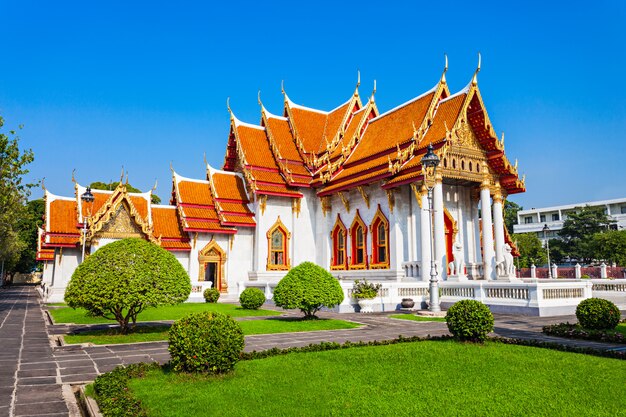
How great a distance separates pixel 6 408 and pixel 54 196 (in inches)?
946

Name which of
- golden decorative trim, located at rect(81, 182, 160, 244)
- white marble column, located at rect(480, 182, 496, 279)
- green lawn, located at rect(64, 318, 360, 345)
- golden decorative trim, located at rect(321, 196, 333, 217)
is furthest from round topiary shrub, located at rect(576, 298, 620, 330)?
golden decorative trim, located at rect(81, 182, 160, 244)

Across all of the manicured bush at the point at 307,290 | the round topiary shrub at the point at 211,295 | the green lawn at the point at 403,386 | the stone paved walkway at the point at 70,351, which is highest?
the manicured bush at the point at 307,290

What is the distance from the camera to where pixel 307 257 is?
93.1 ft

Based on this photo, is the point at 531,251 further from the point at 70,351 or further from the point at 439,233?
the point at 70,351

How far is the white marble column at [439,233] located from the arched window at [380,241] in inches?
116

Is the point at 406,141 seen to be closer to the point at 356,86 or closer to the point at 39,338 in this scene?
the point at 356,86

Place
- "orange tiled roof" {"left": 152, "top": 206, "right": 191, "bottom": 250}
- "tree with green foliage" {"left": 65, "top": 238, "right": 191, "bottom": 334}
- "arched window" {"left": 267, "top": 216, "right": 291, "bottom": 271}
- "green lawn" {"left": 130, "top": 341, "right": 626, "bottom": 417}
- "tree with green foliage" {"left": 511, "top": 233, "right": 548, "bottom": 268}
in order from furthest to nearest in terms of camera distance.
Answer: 1. "tree with green foliage" {"left": 511, "top": 233, "right": 548, "bottom": 268}
2. "arched window" {"left": 267, "top": 216, "right": 291, "bottom": 271}
3. "orange tiled roof" {"left": 152, "top": 206, "right": 191, "bottom": 250}
4. "tree with green foliage" {"left": 65, "top": 238, "right": 191, "bottom": 334}
5. "green lawn" {"left": 130, "top": 341, "right": 626, "bottom": 417}

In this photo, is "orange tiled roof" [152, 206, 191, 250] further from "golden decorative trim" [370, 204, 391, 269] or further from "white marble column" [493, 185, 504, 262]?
"white marble column" [493, 185, 504, 262]

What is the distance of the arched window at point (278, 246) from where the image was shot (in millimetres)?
27562

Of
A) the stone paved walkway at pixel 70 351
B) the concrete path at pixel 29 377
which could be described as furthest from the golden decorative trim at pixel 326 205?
the concrete path at pixel 29 377

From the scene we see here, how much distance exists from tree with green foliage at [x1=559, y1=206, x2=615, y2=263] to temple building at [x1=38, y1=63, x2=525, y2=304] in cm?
3928

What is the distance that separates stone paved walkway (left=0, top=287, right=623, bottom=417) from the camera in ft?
18.7

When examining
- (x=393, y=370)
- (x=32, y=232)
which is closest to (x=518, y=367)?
(x=393, y=370)

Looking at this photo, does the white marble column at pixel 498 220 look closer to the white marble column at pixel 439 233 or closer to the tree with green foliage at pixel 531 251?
the white marble column at pixel 439 233
